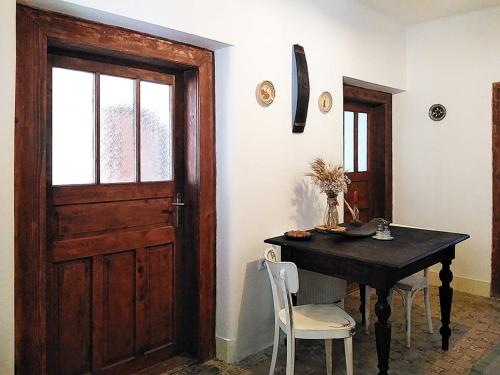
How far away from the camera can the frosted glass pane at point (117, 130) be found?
229 cm

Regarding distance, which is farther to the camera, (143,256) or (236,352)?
(236,352)

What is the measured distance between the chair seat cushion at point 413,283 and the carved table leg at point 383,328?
0.71 metres

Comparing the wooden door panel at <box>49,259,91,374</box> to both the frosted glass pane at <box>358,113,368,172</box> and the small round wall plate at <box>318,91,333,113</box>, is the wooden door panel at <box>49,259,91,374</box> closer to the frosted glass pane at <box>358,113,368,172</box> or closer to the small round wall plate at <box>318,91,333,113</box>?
the small round wall plate at <box>318,91,333,113</box>

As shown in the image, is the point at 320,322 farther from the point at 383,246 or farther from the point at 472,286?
the point at 472,286

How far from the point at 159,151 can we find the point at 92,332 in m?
1.07

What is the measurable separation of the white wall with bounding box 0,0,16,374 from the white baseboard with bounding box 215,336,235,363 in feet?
4.07

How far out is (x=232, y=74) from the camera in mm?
2564

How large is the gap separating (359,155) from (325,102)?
42.3 inches

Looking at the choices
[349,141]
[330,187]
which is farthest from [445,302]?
[349,141]

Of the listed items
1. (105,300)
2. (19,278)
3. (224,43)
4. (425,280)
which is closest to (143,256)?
(105,300)

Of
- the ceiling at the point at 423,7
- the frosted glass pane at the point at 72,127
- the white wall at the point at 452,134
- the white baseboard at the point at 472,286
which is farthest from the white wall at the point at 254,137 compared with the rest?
the white baseboard at the point at 472,286

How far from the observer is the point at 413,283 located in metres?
2.80

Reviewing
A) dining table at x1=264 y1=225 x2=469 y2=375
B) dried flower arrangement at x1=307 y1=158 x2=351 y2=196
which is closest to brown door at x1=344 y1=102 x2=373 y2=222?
dried flower arrangement at x1=307 y1=158 x2=351 y2=196

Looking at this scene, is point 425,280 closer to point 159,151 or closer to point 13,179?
point 159,151
